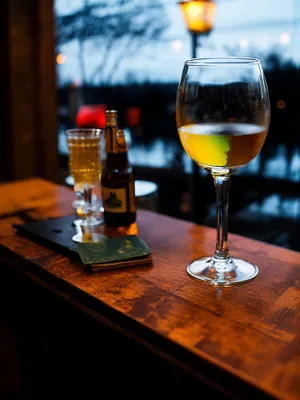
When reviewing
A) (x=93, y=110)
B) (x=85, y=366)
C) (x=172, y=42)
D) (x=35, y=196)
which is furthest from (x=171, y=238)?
(x=93, y=110)

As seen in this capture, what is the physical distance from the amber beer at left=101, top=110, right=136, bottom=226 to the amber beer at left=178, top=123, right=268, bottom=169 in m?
0.34

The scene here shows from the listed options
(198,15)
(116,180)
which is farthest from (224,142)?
(198,15)

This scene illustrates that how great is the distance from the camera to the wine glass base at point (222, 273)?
837mm

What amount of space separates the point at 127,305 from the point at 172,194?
4.80 meters

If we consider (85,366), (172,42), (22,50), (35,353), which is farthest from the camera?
(172,42)

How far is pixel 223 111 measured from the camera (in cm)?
77

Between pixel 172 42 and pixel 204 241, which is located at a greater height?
pixel 172 42

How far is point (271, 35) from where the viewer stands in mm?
4363

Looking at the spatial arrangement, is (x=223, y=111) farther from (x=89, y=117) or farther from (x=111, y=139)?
(x=89, y=117)

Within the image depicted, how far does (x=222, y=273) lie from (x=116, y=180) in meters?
0.40

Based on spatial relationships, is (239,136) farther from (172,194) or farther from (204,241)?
(172,194)

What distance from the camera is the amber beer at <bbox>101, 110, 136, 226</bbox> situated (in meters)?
1.13

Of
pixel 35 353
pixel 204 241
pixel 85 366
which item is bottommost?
pixel 35 353

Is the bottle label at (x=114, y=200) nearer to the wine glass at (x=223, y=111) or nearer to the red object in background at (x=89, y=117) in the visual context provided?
the wine glass at (x=223, y=111)
